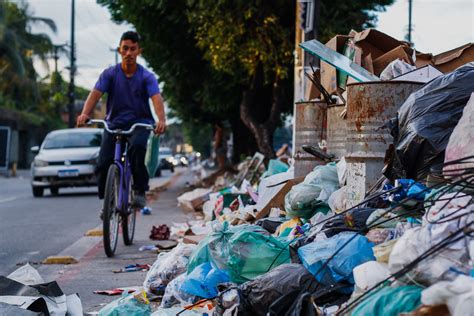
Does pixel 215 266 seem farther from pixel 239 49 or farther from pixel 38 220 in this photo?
pixel 239 49

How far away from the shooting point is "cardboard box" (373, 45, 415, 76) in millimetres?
6102

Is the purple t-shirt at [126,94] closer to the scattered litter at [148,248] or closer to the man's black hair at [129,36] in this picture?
the man's black hair at [129,36]

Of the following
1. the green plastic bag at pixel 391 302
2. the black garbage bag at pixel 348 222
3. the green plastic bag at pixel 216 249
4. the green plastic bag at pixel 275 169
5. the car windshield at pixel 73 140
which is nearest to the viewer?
the green plastic bag at pixel 391 302

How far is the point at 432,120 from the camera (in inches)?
170

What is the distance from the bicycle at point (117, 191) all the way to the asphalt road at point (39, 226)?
0.67 meters

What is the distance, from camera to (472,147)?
145 inches

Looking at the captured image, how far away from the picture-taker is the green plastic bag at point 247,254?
13.2 ft

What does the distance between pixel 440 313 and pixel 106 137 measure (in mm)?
4848

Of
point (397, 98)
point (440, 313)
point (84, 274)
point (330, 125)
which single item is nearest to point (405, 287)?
point (440, 313)

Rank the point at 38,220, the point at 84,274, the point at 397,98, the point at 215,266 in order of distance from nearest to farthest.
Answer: the point at 215,266 → the point at 397,98 → the point at 84,274 → the point at 38,220

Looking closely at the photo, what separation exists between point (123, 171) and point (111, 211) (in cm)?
43

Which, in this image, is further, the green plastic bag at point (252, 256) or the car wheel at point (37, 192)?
the car wheel at point (37, 192)

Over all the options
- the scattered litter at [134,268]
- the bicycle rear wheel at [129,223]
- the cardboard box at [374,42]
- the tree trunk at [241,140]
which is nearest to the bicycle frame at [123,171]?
the bicycle rear wheel at [129,223]

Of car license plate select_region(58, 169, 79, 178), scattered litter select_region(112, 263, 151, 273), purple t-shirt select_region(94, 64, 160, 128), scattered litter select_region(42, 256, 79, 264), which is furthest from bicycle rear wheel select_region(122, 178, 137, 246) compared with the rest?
car license plate select_region(58, 169, 79, 178)
